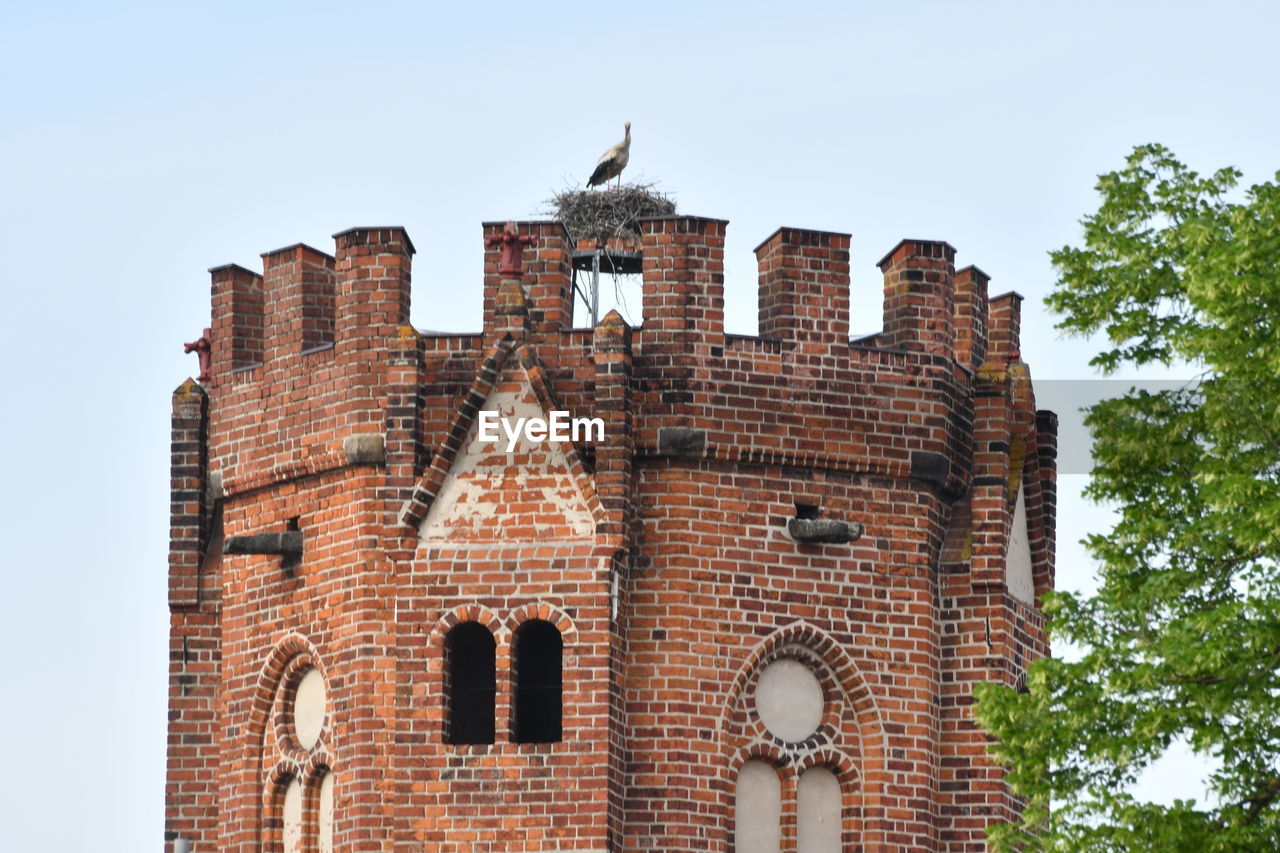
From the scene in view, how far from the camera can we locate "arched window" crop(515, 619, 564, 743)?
32469mm

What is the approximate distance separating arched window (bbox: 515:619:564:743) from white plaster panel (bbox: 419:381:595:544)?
969 mm

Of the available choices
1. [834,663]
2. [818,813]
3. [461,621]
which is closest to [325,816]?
[461,621]

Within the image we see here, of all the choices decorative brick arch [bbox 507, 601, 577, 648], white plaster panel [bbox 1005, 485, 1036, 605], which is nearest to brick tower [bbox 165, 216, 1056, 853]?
decorative brick arch [bbox 507, 601, 577, 648]

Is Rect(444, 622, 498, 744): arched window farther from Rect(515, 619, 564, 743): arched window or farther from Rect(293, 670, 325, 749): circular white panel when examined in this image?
Rect(293, 670, 325, 749): circular white panel

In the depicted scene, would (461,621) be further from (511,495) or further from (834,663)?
(834,663)

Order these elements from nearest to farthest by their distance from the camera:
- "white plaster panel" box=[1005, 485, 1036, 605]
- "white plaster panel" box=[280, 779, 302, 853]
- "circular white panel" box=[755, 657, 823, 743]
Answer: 1. "circular white panel" box=[755, 657, 823, 743]
2. "white plaster panel" box=[280, 779, 302, 853]
3. "white plaster panel" box=[1005, 485, 1036, 605]

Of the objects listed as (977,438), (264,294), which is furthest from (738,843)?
(264,294)

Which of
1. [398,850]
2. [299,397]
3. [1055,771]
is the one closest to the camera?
[1055,771]

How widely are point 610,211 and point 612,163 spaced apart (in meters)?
0.90

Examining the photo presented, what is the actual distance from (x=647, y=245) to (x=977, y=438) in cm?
376

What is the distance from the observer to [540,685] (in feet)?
107

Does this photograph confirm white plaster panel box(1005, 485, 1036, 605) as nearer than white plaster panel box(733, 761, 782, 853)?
No

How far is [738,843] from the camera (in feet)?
106

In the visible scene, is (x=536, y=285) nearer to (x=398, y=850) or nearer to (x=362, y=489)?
(x=362, y=489)
